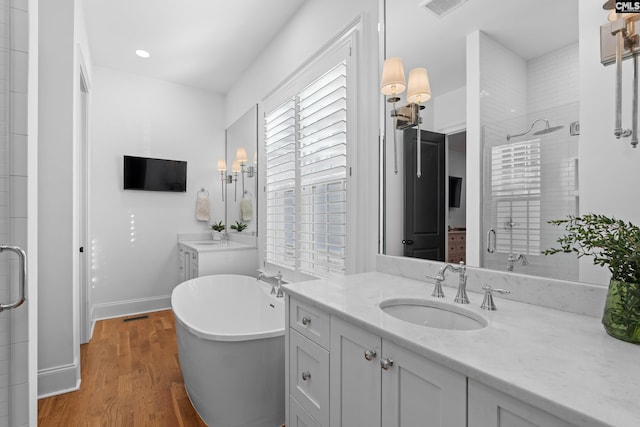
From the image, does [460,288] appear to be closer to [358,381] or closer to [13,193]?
[358,381]

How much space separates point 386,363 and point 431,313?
1.41 ft

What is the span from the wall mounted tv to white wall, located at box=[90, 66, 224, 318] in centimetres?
10

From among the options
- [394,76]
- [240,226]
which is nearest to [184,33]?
[240,226]

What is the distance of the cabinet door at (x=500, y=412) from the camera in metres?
0.58

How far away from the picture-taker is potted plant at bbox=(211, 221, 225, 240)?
13.9ft

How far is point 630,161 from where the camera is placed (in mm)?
931

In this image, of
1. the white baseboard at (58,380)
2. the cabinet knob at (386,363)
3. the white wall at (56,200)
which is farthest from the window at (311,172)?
the white baseboard at (58,380)

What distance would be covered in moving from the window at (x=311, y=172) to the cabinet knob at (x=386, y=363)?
113 centimetres

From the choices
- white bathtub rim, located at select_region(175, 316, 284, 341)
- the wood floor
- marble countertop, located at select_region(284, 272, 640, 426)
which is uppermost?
marble countertop, located at select_region(284, 272, 640, 426)

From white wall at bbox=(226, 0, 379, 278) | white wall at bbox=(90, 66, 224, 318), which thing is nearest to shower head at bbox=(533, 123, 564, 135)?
white wall at bbox=(226, 0, 379, 278)

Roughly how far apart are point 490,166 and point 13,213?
73.4 inches

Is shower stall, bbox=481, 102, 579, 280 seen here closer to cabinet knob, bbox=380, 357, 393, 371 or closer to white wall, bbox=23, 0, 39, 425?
cabinet knob, bbox=380, 357, 393, 371

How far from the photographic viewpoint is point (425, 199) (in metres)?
1.61

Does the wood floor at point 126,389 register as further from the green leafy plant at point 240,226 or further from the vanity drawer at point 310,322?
the green leafy plant at point 240,226
